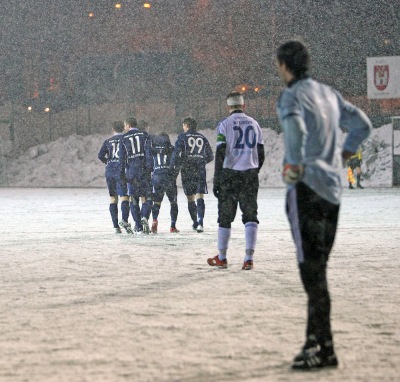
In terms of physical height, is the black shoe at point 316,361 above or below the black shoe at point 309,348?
below

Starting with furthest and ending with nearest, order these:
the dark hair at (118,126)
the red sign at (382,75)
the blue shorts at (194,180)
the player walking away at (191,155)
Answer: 1. the red sign at (382,75)
2. the dark hair at (118,126)
3. the blue shorts at (194,180)
4. the player walking away at (191,155)

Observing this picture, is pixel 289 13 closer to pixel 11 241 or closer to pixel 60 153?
pixel 60 153

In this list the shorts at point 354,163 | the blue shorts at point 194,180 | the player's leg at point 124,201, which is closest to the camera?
the blue shorts at point 194,180

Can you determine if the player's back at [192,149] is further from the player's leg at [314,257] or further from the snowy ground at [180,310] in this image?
the player's leg at [314,257]

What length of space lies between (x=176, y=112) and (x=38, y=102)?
28.7 feet

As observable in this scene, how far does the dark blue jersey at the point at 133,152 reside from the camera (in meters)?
14.3

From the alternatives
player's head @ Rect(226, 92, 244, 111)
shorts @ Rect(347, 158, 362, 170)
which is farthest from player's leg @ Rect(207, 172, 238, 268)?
shorts @ Rect(347, 158, 362, 170)

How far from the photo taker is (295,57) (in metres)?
4.94

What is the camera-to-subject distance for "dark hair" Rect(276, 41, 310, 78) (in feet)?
16.2

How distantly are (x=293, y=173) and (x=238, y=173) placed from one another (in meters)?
4.53

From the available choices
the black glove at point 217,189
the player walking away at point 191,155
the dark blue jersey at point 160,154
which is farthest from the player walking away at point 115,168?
the black glove at point 217,189

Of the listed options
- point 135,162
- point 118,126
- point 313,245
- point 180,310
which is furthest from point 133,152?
point 313,245

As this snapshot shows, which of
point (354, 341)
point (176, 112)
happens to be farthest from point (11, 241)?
point (176, 112)

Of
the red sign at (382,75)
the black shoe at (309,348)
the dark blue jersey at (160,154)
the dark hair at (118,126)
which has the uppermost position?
the red sign at (382,75)
